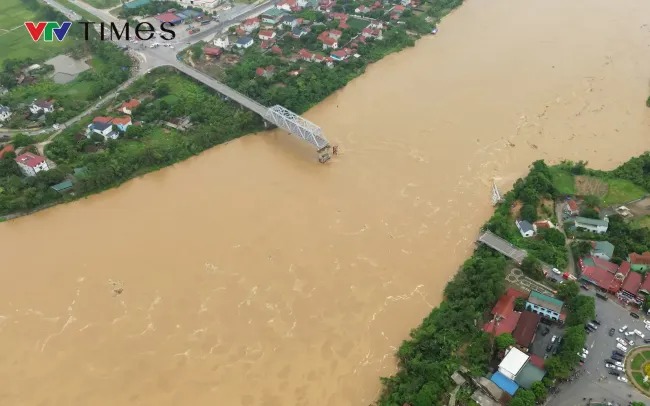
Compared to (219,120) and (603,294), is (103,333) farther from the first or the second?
(603,294)

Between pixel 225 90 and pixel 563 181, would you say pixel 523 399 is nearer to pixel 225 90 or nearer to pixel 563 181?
pixel 563 181

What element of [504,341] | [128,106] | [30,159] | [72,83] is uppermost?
[504,341]

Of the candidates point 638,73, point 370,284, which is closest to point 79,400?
point 370,284

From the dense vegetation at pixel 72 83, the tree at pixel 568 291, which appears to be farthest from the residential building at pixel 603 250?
the dense vegetation at pixel 72 83

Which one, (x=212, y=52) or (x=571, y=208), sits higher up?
(x=571, y=208)

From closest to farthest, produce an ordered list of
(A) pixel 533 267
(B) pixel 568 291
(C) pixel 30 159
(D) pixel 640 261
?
Answer: (B) pixel 568 291
(A) pixel 533 267
(D) pixel 640 261
(C) pixel 30 159

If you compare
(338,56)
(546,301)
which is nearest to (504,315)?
(546,301)

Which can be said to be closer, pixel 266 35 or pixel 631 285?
pixel 631 285

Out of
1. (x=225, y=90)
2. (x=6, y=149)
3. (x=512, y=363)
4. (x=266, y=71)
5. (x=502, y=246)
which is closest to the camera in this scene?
(x=512, y=363)

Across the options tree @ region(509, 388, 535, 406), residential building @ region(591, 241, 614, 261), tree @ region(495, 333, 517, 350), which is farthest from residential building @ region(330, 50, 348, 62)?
tree @ region(509, 388, 535, 406)
